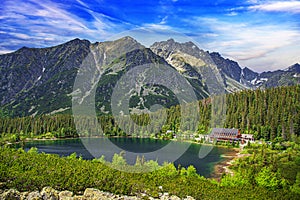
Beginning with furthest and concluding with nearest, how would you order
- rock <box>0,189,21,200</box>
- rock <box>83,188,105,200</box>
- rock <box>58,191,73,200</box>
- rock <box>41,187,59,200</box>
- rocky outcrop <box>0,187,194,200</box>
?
rock <box>83,188,105,200</box>, rock <box>58,191,73,200</box>, rock <box>41,187,59,200</box>, rocky outcrop <box>0,187,194,200</box>, rock <box>0,189,21,200</box>

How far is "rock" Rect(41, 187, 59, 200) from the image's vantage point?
76.8 ft

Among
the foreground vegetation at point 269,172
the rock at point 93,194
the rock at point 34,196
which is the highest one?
the rock at point 34,196

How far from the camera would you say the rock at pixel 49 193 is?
76.8ft

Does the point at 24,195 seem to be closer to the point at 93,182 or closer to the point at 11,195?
the point at 11,195

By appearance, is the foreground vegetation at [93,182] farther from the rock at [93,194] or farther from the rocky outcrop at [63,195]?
the rock at [93,194]

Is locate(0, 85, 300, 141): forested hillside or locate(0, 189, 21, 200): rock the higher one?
locate(0, 85, 300, 141): forested hillside

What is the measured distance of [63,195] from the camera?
24500 millimetres

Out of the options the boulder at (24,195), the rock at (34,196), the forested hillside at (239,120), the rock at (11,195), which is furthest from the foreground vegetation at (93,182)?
the forested hillside at (239,120)

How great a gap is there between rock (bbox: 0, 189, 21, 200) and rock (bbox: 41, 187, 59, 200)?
1873 millimetres

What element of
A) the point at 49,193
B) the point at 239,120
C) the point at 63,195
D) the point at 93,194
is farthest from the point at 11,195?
Result: the point at 239,120

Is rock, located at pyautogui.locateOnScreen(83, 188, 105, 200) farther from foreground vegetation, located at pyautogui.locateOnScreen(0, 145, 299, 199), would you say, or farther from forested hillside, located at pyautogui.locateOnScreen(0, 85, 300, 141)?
forested hillside, located at pyautogui.locateOnScreen(0, 85, 300, 141)

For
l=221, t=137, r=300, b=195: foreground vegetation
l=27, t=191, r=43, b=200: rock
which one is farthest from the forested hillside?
l=27, t=191, r=43, b=200: rock

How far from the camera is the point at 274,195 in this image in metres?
29.2

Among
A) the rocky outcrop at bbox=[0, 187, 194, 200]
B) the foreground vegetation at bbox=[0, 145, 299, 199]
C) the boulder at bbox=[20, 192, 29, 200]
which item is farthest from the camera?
the foreground vegetation at bbox=[0, 145, 299, 199]
